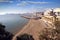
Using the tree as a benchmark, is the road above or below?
above

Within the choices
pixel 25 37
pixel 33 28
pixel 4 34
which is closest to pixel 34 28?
pixel 33 28

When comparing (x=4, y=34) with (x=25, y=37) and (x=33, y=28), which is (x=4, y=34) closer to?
(x=25, y=37)

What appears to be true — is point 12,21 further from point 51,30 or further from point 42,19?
point 51,30

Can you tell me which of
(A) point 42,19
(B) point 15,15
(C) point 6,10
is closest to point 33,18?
(A) point 42,19

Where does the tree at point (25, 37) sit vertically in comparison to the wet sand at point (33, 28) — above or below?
below

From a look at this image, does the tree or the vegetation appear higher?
the vegetation

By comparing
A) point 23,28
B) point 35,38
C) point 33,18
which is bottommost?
point 35,38

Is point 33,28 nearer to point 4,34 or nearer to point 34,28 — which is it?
point 34,28

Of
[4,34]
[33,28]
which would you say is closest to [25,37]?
[33,28]

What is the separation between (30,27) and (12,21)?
0.23 m

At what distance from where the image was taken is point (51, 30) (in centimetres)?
154

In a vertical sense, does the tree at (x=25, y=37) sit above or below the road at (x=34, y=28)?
below

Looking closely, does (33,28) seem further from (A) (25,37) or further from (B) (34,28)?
(A) (25,37)

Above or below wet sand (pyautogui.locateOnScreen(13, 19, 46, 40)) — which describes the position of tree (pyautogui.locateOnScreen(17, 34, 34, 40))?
below
